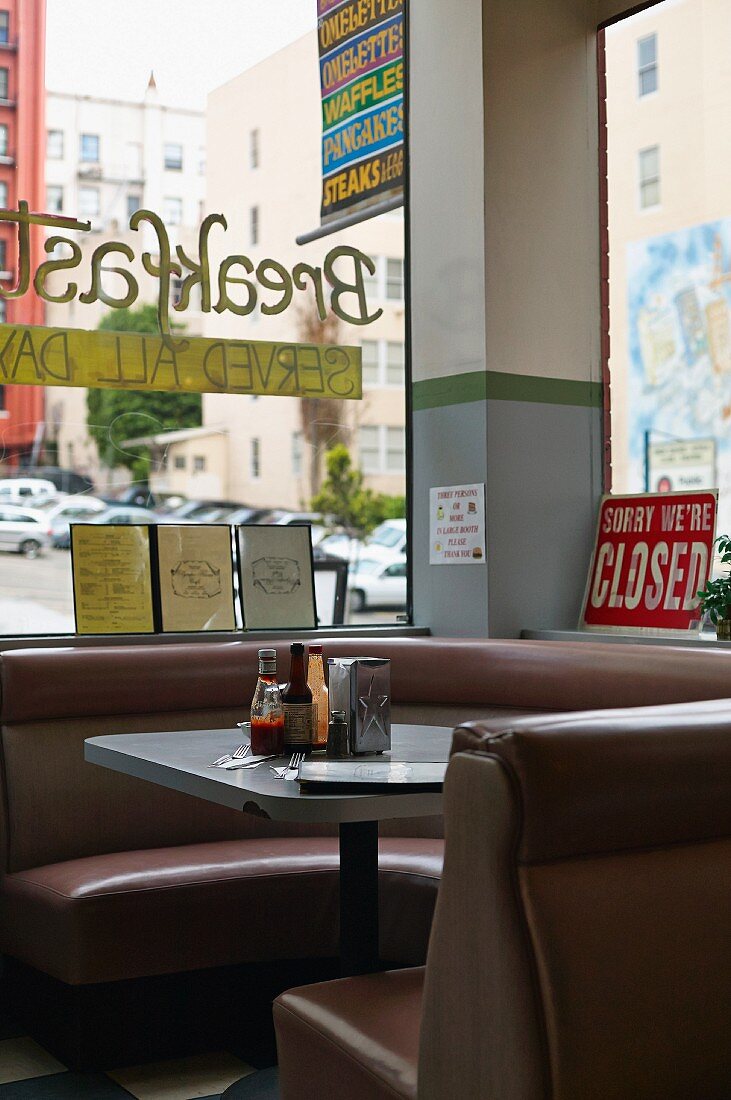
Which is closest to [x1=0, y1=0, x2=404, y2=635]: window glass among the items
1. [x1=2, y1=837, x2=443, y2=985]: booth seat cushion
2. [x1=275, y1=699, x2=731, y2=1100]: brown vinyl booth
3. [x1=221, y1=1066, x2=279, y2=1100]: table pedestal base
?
[x1=2, y1=837, x2=443, y2=985]: booth seat cushion

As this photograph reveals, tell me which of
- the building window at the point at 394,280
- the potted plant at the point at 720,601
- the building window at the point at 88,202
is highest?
the building window at the point at 88,202

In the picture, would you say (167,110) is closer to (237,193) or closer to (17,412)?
(237,193)

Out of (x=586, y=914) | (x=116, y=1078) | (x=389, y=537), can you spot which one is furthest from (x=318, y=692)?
(x=389, y=537)

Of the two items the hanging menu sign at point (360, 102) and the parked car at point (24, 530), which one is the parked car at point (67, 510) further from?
the hanging menu sign at point (360, 102)

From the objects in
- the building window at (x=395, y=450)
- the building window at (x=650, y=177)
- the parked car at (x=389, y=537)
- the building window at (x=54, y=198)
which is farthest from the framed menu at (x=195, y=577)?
the building window at (x=650, y=177)

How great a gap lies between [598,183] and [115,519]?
215 centimetres

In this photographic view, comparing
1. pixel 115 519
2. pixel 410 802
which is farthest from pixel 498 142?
pixel 410 802

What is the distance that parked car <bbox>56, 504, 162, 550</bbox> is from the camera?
159 inches

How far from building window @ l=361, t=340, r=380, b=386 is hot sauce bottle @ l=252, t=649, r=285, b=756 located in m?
2.18

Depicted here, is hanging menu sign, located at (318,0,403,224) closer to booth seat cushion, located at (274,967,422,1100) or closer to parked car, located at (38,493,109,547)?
A: parked car, located at (38,493,109,547)

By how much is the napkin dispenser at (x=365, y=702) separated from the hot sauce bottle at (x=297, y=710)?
67 millimetres

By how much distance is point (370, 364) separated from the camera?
14.8 ft

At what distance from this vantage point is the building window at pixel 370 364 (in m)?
4.51

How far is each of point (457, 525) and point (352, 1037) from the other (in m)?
2.55
